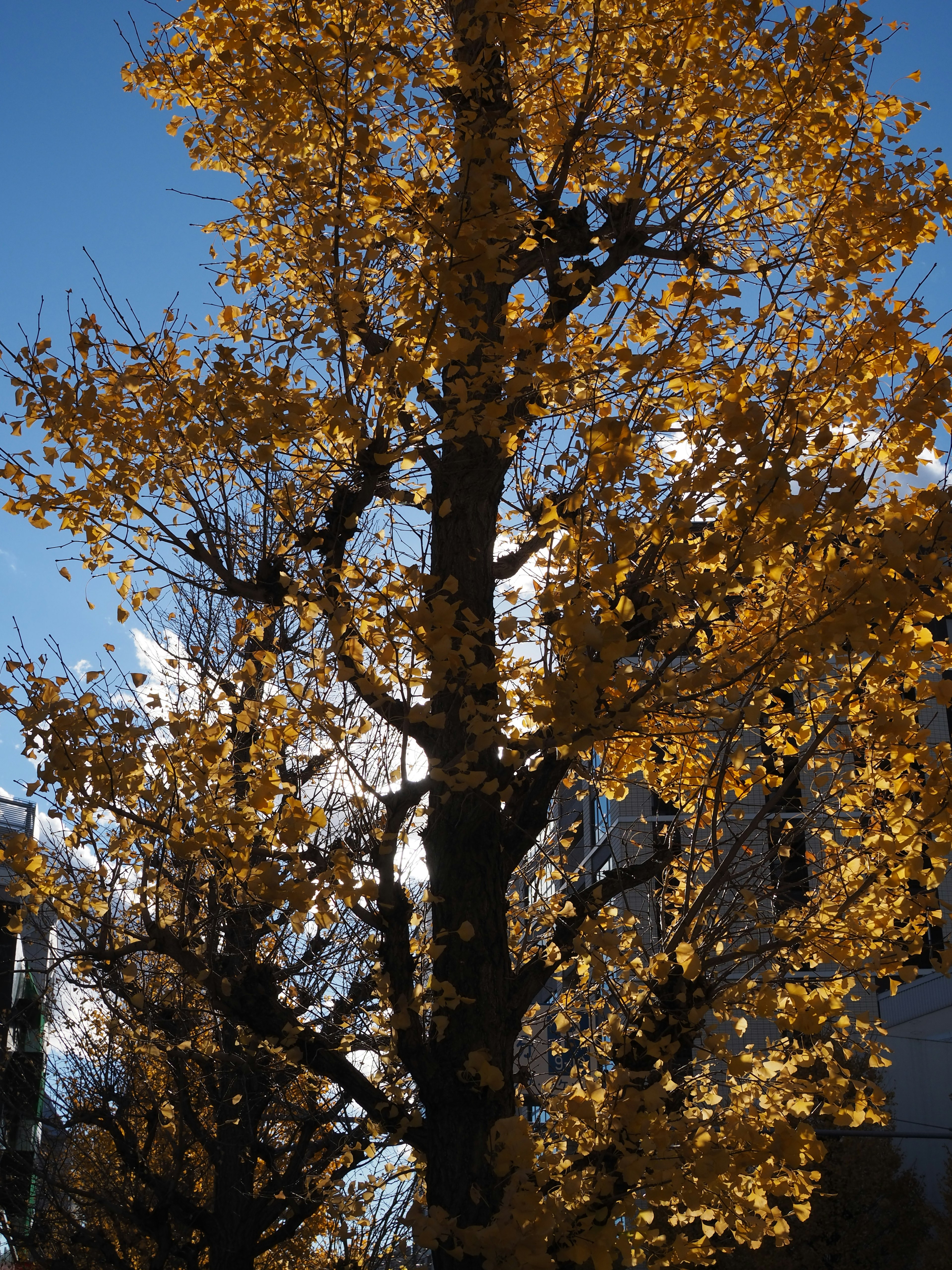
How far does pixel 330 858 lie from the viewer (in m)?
3.79

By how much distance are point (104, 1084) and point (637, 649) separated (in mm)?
6550

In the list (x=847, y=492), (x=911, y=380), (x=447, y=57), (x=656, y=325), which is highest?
(x=447, y=57)

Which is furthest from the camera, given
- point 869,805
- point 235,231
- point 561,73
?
point 561,73

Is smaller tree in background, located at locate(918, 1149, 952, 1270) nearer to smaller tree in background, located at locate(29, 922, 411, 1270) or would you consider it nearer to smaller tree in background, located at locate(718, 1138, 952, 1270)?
smaller tree in background, located at locate(718, 1138, 952, 1270)

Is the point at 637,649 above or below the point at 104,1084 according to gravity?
above

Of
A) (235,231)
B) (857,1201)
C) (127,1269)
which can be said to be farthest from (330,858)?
(857,1201)

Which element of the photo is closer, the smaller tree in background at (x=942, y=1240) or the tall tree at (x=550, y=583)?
the tall tree at (x=550, y=583)

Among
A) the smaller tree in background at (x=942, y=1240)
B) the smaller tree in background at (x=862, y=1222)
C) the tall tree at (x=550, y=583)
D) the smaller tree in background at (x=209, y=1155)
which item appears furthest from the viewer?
the smaller tree in background at (x=862, y=1222)

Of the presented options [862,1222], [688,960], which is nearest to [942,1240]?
[862,1222]

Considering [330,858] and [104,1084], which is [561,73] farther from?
[104,1084]

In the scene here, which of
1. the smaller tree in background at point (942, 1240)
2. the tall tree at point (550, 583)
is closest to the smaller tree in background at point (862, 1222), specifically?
the smaller tree in background at point (942, 1240)

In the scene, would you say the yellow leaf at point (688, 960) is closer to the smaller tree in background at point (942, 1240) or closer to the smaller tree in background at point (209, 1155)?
the smaller tree in background at point (209, 1155)

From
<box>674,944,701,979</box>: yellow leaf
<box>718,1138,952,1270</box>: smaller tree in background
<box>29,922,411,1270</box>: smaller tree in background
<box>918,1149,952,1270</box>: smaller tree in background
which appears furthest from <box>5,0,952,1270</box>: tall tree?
<box>718,1138,952,1270</box>: smaller tree in background

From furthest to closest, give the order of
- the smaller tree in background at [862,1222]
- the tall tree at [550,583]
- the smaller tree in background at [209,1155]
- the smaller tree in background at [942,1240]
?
1. the smaller tree in background at [862,1222]
2. the smaller tree in background at [942,1240]
3. the smaller tree in background at [209,1155]
4. the tall tree at [550,583]
